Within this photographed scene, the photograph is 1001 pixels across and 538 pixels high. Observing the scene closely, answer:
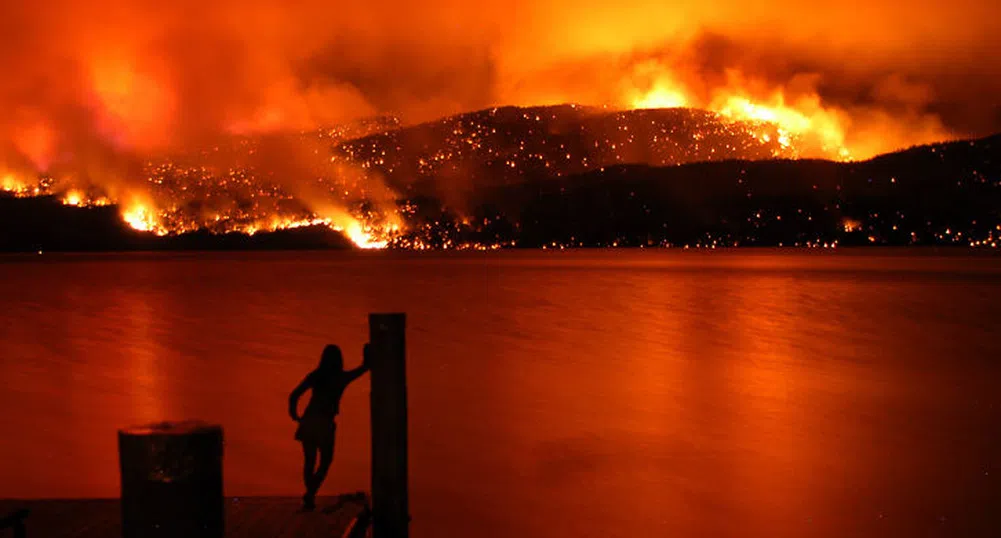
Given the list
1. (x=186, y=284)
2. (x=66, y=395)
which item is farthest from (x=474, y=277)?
(x=66, y=395)

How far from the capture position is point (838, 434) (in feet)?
51.3

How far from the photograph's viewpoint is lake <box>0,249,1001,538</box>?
1161 centimetres

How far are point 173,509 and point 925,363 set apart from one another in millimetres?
24938

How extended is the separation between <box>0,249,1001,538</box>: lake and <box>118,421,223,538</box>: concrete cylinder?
23.9 feet

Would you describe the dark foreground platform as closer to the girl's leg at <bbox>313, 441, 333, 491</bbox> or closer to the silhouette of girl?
the girl's leg at <bbox>313, 441, 333, 491</bbox>

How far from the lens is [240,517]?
7.21m

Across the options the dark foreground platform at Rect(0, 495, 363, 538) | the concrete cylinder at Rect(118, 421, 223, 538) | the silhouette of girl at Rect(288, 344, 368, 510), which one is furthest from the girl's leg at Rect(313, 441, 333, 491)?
the concrete cylinder at Rect(118, 421, 223, 538)

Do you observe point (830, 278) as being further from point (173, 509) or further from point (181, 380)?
point (173, 509)

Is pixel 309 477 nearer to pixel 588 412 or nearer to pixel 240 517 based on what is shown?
pixel 240 517

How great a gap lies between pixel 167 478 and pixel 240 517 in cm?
391

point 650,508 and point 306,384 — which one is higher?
point 306,384

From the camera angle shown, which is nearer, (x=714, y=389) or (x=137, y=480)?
(x=137, y=480)

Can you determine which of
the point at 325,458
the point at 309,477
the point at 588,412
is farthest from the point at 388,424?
the point at 588,412

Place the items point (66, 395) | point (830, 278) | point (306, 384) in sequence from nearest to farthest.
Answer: point (306, 384)
point (66, 395)
point (830, 278)
